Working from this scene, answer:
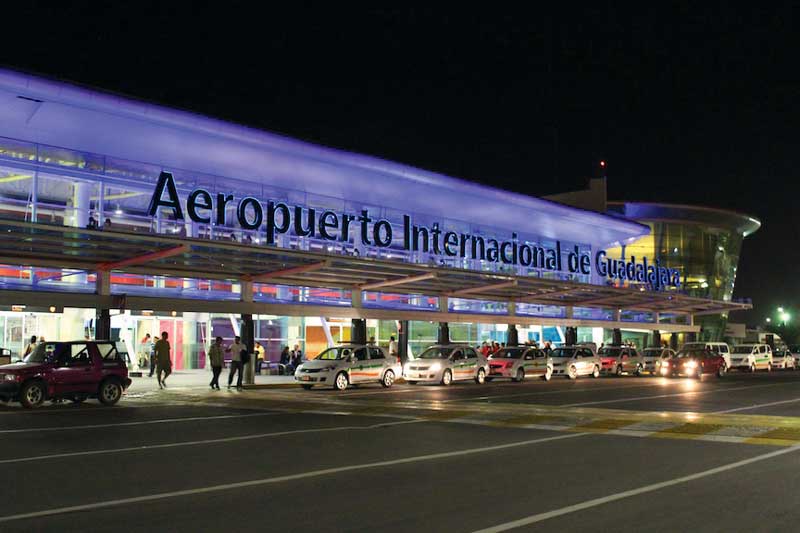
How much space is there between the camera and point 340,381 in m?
28.7

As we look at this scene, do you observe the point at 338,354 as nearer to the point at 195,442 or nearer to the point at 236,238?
the point at 236,238

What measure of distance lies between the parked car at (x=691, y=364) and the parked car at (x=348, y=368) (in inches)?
583

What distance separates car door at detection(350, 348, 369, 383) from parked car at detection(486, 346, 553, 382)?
722 cm

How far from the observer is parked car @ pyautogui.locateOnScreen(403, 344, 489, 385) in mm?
31703

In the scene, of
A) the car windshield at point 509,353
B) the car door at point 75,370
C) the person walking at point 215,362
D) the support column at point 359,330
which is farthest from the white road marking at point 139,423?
the car windshield at point 509,353

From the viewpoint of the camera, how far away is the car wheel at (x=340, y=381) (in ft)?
93.6

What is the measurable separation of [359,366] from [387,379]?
1615 mm

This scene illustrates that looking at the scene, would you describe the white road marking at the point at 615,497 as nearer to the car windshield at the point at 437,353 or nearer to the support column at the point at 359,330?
the car windshield at the point at 437,353

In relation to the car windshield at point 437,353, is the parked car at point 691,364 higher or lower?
lower

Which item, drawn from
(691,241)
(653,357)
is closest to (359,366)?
(653,357)

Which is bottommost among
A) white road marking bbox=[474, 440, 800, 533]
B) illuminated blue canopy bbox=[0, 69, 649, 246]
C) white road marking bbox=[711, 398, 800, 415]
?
white road marking bbox=[474, 440, 800, 533]

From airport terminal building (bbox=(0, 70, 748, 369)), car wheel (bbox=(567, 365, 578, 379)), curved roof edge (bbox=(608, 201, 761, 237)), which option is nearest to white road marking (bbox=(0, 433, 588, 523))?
airport terminal building (bbox=(0, 70, 748, 369))

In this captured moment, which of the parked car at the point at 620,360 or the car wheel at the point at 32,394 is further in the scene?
the parked car at the point at 620,360

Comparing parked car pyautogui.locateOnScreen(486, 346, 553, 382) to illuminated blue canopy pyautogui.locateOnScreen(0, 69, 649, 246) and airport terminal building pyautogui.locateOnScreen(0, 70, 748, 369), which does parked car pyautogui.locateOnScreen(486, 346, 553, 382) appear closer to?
airport terminal building pyautogui.locateOnScreen(0, 70, 748, 369)
